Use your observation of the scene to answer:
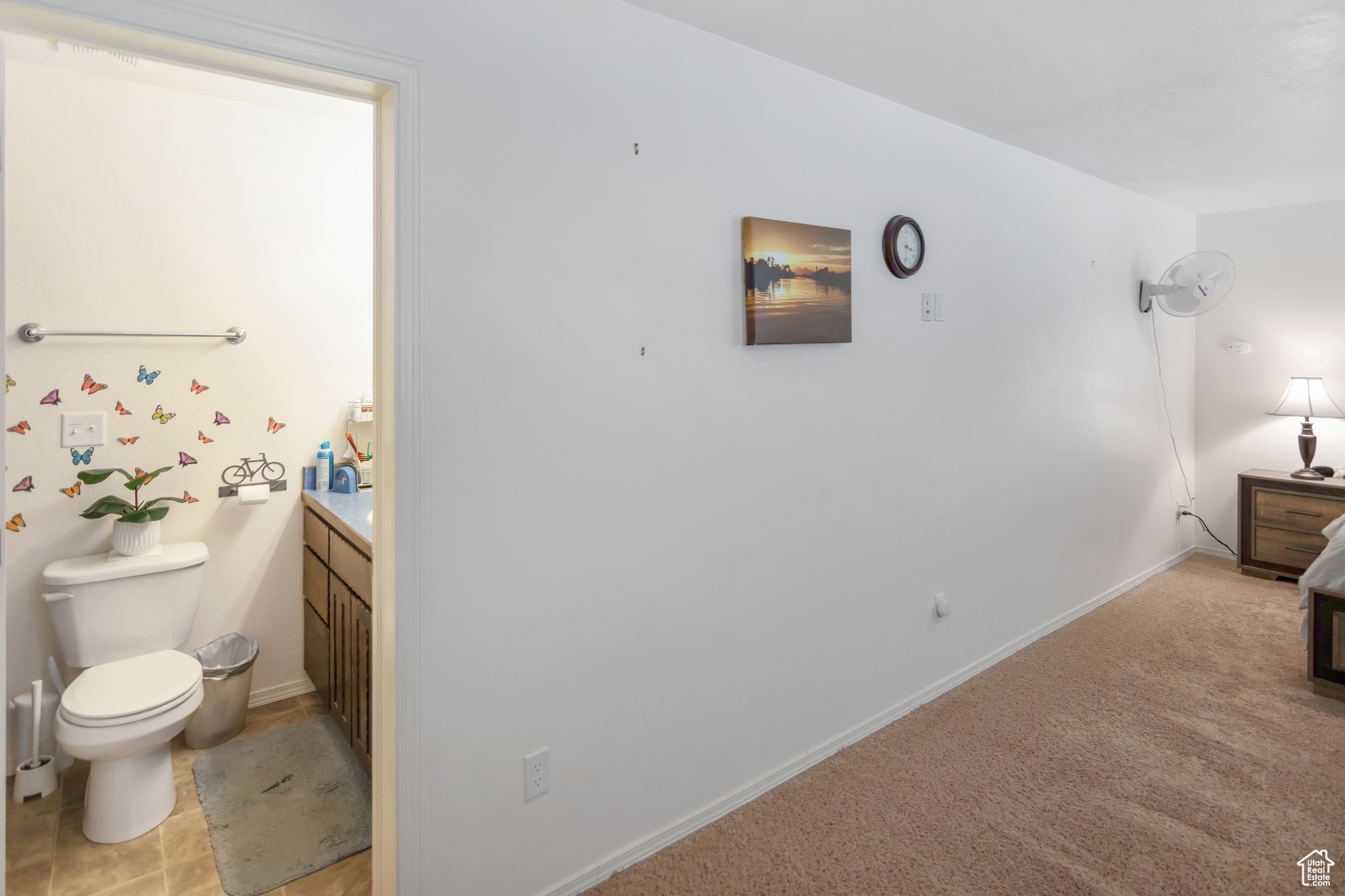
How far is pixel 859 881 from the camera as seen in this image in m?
1.83

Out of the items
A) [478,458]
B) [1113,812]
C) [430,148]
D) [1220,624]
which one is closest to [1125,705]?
[1113,812]

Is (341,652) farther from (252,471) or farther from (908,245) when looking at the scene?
(908,245)

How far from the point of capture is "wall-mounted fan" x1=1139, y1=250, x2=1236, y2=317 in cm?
354

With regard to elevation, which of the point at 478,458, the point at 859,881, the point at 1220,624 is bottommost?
the point at 859,881

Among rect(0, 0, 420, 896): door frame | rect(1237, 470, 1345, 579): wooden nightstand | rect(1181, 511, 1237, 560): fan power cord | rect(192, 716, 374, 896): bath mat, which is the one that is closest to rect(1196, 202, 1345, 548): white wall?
rect(1181, 511, 1237, 560): fan power cord

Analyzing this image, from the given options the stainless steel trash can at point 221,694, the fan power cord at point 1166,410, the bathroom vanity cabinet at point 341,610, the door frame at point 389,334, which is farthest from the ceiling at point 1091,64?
the stainless steel trash can at point 221,694

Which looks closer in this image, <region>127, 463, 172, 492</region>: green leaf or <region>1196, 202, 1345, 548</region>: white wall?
<region>127, 463, 172, 492</region>: green leaf

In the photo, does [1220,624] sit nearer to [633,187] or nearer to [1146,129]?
[1146,129]

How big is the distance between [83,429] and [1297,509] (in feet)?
19.0

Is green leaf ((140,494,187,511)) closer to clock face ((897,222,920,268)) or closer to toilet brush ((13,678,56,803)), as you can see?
toilet brush ((13,678,56,803))

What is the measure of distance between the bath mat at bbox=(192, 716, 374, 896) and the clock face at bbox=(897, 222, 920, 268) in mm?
2503

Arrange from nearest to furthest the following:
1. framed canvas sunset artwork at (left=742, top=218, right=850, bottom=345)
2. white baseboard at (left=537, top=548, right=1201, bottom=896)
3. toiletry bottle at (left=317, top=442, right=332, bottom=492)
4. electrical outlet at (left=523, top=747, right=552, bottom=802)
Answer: electrical outlet at (left=523, top=747, right=552, bottom=802), white baseboard at (left=537, top=548, right=1201, bottom=896), framed canvas sunset artwork at (left=742, top=218, right=850, bottom=345), toiletry bottle at (left=317, top=442, right=332, bottom=492)

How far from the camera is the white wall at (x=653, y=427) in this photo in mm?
1560

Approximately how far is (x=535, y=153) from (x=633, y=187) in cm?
28
